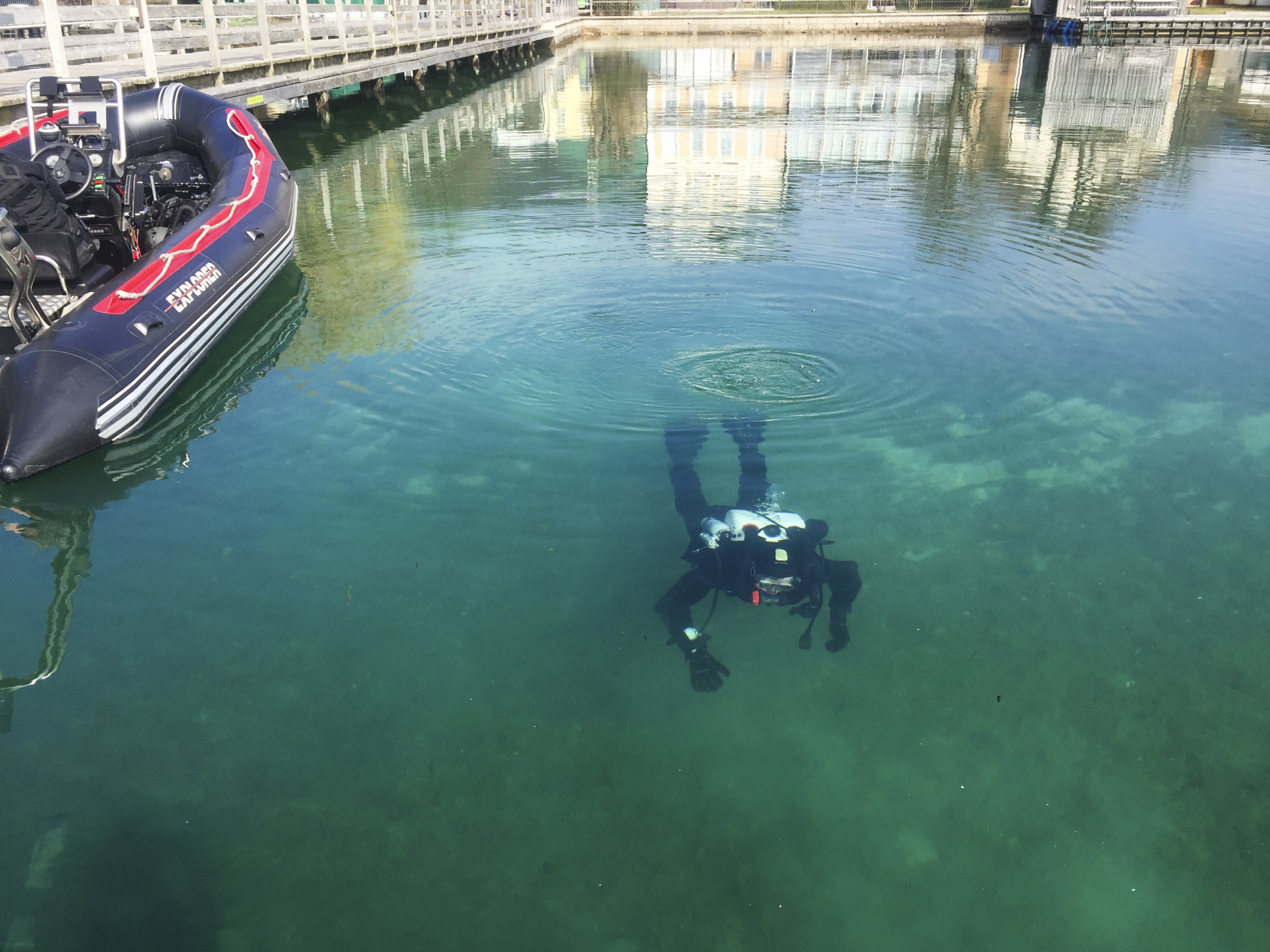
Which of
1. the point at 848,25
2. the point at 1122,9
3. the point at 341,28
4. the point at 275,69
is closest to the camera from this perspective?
the point at 275,69

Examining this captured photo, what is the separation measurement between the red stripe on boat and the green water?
2.18ft

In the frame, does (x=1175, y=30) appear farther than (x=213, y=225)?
Yes

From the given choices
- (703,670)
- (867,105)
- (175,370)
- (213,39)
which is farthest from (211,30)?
(703,670)

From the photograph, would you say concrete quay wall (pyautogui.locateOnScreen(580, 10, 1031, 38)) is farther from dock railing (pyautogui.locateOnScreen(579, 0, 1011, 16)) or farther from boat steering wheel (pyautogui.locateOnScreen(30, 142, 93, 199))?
boat steering wheel (pyautogui.locateOnScreen(30, 142, 93, 199))

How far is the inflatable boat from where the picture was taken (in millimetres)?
4840

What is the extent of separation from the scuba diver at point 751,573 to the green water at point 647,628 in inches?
4.0

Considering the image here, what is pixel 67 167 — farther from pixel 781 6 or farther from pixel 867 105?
pixel 781 6

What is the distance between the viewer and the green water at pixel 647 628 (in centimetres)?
267

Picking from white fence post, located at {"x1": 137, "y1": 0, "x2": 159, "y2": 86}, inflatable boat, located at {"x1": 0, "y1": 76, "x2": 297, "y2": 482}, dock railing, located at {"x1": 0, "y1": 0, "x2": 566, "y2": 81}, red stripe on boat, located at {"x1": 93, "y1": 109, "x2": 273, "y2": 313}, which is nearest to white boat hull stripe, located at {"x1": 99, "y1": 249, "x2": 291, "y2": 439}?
inflatable boat, located at {"x1": 0, "y1": 76, "x2": 297, "y2": 482}

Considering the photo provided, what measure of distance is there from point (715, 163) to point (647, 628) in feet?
32.9

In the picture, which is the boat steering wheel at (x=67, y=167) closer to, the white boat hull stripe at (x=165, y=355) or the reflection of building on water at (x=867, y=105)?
the white boat hull stripe at (x=165, y=355)

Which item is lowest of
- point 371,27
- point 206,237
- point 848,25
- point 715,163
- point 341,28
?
point 206,237

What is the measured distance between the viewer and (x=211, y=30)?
12477 millimetres

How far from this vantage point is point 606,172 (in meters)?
11.9
